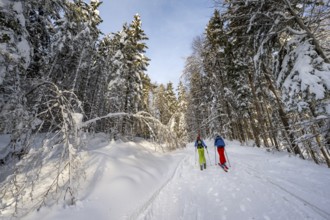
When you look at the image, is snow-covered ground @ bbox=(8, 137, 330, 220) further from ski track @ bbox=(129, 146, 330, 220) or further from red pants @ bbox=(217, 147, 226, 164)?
red pants @ bbox=(217, 147, 226, 164)

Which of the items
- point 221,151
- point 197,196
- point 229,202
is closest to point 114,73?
point 221,151

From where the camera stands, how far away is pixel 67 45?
16641mm

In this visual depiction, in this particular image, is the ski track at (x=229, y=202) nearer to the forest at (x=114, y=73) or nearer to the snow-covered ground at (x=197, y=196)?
the snow-covered ground at (x=197, y=196)

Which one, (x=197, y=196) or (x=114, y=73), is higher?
(x=114, y=73)

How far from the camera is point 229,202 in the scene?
5312mm

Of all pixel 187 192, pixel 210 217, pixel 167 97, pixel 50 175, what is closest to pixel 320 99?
pixel 210 217

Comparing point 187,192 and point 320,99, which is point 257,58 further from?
point 187,192

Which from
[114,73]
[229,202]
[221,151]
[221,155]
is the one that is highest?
[114,73]

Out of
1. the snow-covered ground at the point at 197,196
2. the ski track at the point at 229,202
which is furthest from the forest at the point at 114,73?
the ski track at the point at 229,202

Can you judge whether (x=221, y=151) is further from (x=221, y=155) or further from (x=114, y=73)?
(x=114, y=73)

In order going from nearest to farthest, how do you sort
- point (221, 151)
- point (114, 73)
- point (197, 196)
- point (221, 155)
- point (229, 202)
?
point (229, 202) < point (197, 196) < point (221, 155) < point (221, 151) < point (114, 73)

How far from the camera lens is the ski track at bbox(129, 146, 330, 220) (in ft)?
14.4

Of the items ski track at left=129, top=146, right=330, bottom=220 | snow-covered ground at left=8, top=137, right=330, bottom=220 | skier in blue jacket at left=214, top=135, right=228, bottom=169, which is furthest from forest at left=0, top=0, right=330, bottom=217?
skier in blue jacket at left=214, top=135, right=228, bottom=169

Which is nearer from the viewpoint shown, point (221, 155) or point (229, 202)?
point (229, 202)
